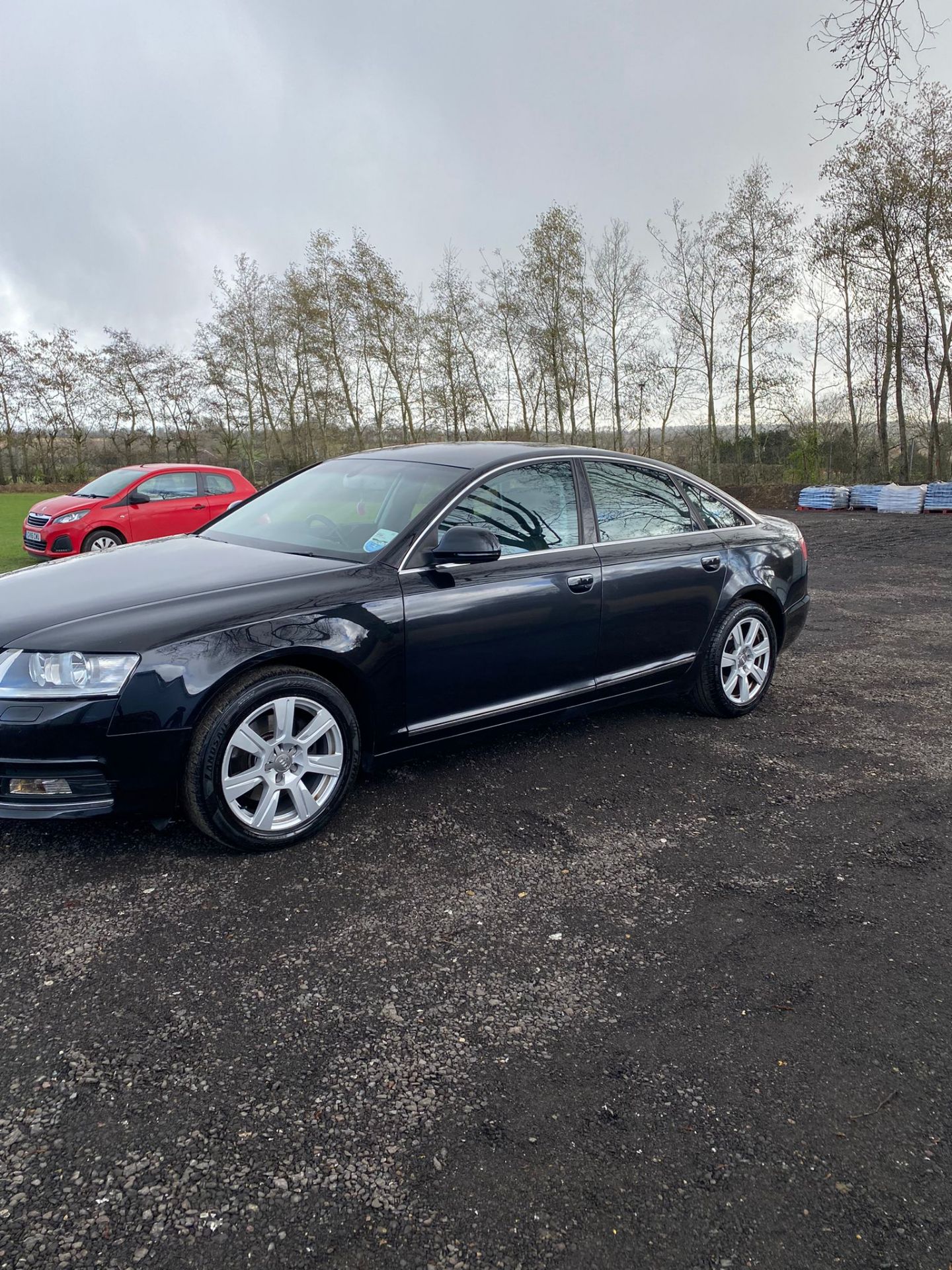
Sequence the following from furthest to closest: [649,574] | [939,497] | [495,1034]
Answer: [939,497] < [649,574] < [495,1034]

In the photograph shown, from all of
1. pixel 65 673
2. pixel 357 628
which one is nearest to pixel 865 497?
pixel 357 628

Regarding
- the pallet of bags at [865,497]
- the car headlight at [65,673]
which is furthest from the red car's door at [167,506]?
the pallet of bags at [865,497]

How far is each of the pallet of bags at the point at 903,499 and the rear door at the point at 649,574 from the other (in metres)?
21.5

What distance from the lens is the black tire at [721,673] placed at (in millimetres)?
5074

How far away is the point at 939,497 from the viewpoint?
23906 mm

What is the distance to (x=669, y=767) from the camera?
14.6ft

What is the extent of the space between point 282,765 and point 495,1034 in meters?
1.46

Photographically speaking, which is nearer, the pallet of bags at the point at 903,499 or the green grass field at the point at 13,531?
the green grass field at the point at 13,531

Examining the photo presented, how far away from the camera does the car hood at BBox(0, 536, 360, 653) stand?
316 cm

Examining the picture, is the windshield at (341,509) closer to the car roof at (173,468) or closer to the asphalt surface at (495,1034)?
the asphalt surface at (495,1034)

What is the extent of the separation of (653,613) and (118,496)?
10.5 metres

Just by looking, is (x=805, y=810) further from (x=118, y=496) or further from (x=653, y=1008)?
(x=118, y=496)

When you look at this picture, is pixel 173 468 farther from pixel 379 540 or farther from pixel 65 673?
pixel 65 673

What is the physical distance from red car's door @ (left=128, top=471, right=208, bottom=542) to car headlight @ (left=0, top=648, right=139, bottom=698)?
10.2m
